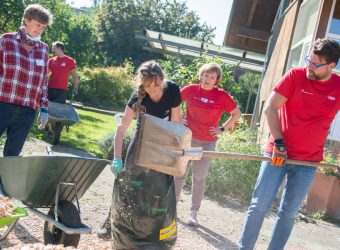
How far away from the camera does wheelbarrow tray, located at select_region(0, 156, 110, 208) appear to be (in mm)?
3750

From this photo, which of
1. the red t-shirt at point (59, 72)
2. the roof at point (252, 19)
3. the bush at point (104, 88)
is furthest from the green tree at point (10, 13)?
the bush at point (104, 88)

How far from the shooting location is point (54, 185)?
3.94m

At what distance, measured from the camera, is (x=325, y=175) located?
7.28 meters

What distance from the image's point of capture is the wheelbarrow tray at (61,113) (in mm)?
8758

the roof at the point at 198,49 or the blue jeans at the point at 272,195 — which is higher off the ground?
the roof at the point at 198,49

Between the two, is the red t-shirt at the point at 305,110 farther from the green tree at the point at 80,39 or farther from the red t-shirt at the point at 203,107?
the green tree at the point at 80,39

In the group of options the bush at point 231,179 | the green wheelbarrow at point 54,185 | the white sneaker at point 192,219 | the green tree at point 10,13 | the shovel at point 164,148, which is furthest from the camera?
the green tree at point 10,13

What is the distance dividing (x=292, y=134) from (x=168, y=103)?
3.32 feet

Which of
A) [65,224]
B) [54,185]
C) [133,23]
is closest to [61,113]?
[54,185]

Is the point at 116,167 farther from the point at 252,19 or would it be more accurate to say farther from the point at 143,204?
the point at 252,19

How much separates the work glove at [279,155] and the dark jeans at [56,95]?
21.6 ft

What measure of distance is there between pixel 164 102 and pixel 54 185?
1095 mm

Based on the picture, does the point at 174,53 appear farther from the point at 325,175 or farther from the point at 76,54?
the point at 325,175

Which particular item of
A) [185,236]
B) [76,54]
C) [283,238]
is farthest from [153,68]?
[76,54]
